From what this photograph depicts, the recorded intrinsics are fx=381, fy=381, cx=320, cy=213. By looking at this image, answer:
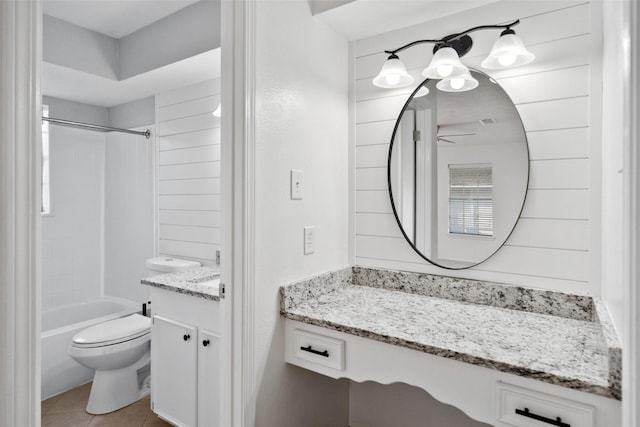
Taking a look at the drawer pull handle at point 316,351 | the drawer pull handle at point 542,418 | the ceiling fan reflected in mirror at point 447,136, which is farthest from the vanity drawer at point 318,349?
the ceiling fan reflected in mirror at point 447,136

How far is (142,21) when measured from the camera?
2535 mm

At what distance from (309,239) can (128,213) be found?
2479mm

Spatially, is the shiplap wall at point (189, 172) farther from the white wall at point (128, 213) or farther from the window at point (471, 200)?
the window at point (471, 200)

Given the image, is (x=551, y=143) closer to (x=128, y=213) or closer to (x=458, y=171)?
(x=458, y=171)

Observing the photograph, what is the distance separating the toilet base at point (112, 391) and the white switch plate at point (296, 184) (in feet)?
5.87

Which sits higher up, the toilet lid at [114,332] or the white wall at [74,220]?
the white wall at [74,220]

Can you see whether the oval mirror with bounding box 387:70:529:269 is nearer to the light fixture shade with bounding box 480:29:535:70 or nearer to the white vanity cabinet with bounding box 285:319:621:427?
the light fixture shade with bounding box 480:29:535:70

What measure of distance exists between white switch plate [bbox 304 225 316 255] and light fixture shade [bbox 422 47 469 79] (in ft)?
2.61

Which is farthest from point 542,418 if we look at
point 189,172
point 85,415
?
point 189,172

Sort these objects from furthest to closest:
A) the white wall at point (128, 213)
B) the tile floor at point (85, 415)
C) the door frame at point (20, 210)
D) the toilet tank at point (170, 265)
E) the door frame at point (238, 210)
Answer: the white wall at point (128, 213) → the toilet tank at point (170, 265) → the tile floor at point (85, 415) → the door frame at point (238, 210) → the door frame at point (20, 210)

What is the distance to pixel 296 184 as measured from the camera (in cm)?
154

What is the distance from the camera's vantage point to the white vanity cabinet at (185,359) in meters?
1.81

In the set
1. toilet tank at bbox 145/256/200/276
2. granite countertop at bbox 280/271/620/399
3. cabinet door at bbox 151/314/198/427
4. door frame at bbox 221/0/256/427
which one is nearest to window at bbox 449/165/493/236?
granite countertop at bbox 280/271/620/399

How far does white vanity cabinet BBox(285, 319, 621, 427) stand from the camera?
0.98 meters
